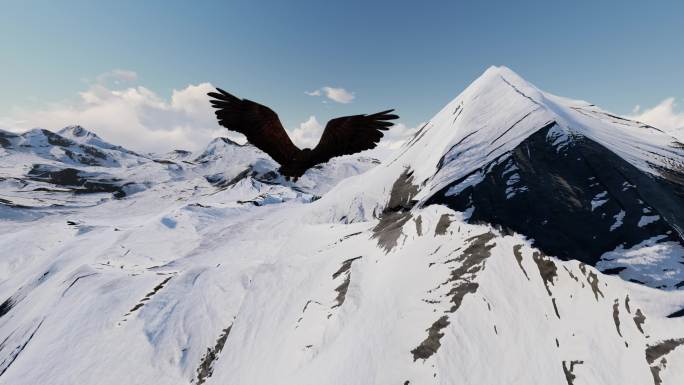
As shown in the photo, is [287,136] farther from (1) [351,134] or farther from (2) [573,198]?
(2) [573,198]

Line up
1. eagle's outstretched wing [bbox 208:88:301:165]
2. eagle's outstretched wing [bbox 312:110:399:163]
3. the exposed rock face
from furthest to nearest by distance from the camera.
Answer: the exposed rock face → eagle's outstretched wing [bbox 208:88:301:165] → eagle's outstretched wing [bbox 312:110:399:163]

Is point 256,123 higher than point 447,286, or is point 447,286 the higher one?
point 256,123

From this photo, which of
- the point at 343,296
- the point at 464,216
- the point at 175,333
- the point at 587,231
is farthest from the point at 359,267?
the point at 175,333

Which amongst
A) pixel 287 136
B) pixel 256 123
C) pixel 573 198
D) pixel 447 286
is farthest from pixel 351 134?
pixel 573 198

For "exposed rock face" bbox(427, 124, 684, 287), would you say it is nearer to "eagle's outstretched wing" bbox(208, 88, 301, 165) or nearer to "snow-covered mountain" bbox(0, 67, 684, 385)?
"snow-covered mountain" bbox(0, 67, 684, 385)

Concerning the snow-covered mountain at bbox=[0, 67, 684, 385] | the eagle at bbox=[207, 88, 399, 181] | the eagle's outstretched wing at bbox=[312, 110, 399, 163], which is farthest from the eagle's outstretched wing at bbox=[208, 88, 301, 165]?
the snow-covered mountain at bbox=[0, 67, 684, 385]

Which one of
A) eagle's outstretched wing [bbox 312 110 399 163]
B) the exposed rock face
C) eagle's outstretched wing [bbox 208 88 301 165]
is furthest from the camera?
the exposed rock face

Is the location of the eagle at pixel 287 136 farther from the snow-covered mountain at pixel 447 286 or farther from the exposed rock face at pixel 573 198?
the exposed rock face at pixel 573 198
